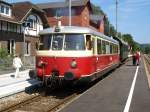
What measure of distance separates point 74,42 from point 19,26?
24476mm

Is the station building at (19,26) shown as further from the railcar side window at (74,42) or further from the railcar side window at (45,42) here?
the railcar side window at (74,42)

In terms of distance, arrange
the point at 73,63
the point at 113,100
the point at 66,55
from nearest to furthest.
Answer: the point at 113,100 → the point at 73,63 → the point at 66,55

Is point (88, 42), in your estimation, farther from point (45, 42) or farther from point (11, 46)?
point (11, 46)

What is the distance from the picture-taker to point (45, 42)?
15.9m

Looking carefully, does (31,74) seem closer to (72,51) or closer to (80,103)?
(72,51)

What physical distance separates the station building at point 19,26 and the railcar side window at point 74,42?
1843 cm

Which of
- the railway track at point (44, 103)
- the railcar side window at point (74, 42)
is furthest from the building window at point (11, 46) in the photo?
the railcar side window at point (74, 42)

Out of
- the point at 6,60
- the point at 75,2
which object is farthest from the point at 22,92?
the point at 75,2

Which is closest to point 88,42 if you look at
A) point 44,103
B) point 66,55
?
point 66,55

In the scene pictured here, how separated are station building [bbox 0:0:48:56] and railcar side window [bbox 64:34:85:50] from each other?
18433 mm

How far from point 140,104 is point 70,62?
145 inches

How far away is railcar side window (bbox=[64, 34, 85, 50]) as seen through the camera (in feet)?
50.2

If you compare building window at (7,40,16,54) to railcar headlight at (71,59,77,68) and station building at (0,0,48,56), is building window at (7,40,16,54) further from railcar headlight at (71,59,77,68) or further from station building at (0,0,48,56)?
railcar headlight at (71,59,77,68)

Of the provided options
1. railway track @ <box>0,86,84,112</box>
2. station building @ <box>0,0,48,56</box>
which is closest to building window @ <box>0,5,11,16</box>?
station building @ <box>0,0,48,56</box>
